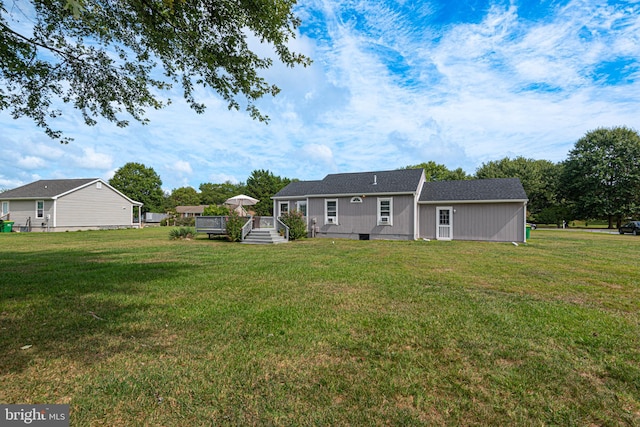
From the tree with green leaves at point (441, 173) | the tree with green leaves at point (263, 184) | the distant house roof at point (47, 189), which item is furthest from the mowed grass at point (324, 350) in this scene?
the tree with green leaves at point (441, 173)

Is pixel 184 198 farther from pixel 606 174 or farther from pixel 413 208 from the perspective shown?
pixel 606 174

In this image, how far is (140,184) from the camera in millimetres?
54344

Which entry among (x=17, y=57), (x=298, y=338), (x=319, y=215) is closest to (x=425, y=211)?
(x=319, y=215)

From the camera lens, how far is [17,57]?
5383 millimetres

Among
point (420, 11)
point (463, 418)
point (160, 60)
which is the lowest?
point (463, 418)

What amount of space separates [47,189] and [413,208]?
A: 31452mm

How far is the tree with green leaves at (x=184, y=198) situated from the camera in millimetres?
68938

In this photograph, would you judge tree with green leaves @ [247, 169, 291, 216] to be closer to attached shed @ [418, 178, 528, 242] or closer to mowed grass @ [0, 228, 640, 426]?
attached shed @ [418, 178, 528, 242]

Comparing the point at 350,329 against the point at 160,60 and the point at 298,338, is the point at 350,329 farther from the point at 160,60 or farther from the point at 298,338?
the point at 160,60

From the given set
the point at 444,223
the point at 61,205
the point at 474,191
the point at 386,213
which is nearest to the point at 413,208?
the point at 386,213

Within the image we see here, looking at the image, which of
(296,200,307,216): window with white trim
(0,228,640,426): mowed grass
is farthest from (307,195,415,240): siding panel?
(0,228,640,426): mowed grass

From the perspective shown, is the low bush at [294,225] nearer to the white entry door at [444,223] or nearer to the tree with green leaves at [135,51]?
the white entry door at [444,223]

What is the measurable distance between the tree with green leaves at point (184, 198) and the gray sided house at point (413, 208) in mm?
55316

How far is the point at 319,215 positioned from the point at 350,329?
A: 16350 millimetres
